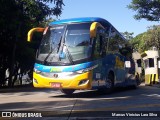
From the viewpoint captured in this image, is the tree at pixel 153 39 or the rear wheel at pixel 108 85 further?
the tree at pixel 153 39

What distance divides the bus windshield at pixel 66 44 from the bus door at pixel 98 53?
332 mm

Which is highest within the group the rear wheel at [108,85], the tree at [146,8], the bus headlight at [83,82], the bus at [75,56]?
the tree at [146,8]

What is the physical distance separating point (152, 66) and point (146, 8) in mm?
10056

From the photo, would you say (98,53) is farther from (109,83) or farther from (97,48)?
(109,83)

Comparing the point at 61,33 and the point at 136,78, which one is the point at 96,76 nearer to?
the point at 61,33

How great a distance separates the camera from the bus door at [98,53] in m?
13.9

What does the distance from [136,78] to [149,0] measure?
14.6 meters

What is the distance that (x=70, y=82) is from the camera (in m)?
13.4

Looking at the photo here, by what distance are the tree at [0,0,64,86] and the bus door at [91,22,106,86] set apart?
777cm

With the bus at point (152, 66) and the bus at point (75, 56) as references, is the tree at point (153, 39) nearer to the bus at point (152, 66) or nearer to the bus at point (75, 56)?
the bus at point (152, 66)

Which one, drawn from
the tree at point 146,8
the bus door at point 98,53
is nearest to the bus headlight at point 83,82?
the bus door at point 98,53

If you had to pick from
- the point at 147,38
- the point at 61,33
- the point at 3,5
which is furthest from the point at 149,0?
the point at 61,33

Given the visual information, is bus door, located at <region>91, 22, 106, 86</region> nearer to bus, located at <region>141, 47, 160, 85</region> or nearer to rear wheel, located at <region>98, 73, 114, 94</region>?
rear wheel, located at <region>98, 73, 114, 94</region>

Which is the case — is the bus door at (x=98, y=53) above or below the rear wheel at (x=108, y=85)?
above
